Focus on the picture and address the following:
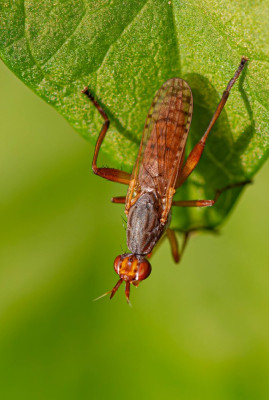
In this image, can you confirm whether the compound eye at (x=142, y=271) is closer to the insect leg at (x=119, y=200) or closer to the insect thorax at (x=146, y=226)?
the insect thorax at (x=146, y=226)

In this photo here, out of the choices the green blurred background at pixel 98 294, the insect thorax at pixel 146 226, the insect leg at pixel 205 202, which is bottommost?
the green blurred background at pixel 98 294

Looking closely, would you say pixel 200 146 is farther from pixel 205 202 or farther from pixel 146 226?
pixel 146 226

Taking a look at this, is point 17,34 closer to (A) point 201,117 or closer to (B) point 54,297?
(A) point 201,117

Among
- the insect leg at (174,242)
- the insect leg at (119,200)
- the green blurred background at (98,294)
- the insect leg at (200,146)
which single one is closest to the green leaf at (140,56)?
the insect leg at (200,146)

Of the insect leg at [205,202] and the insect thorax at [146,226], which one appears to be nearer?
the insect leg at [205,202]

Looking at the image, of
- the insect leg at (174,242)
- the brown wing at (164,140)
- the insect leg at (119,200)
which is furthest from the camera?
the insect leg at (174,242)

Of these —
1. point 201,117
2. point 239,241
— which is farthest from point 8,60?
point 239,241

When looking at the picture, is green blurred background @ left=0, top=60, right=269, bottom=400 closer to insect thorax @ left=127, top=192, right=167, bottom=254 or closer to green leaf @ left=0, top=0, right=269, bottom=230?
insect thorax @ left=127, top=192, right=167, bottom=254
